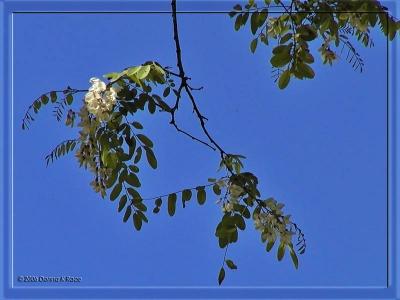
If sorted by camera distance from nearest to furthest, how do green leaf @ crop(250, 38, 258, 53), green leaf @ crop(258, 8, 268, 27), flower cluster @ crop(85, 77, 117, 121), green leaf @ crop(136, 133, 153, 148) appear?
1. flower cluster @ crop(85, 77, 117, 121)
2. green leaf @ crop(136, 133, 153, 148)
3. green leaf @ crop(258, 8, 268, 27)
4. green leaf @ crop(250, 38, 258, 53)

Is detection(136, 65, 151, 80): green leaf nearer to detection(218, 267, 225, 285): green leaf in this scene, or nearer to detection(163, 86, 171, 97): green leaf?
detection(163, 86, 171, 97): green leaf

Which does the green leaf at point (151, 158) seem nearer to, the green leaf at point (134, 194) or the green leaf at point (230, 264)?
the green leaf at point (134, 194)

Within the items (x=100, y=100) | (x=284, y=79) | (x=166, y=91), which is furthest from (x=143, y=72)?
(x=284, y=79)

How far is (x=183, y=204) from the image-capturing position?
5.89ft

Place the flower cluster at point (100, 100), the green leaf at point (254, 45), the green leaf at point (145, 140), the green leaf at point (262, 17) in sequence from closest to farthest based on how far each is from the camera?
the flower cluster at point (100, 100)
the green leaf at point (145, 140)
the green leaf at point (262, 17)
the green leaf at point (254, 45)

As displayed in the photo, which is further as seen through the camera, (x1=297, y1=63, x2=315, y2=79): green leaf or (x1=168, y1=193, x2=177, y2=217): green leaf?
(x1=168, y1=193, x2=177, y2=217): green leaf

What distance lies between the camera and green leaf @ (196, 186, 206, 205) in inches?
70.8

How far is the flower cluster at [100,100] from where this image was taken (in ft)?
5.18

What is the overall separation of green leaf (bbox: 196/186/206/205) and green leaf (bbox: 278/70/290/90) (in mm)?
349

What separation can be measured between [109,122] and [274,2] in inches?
24.3

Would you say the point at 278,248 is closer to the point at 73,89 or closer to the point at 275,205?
the point at 275,205

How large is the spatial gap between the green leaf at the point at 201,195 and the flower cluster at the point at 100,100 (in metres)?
0.35

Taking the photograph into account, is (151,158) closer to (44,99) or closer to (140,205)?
(140,205)

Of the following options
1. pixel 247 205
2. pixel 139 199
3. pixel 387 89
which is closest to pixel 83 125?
pixel 139 199
